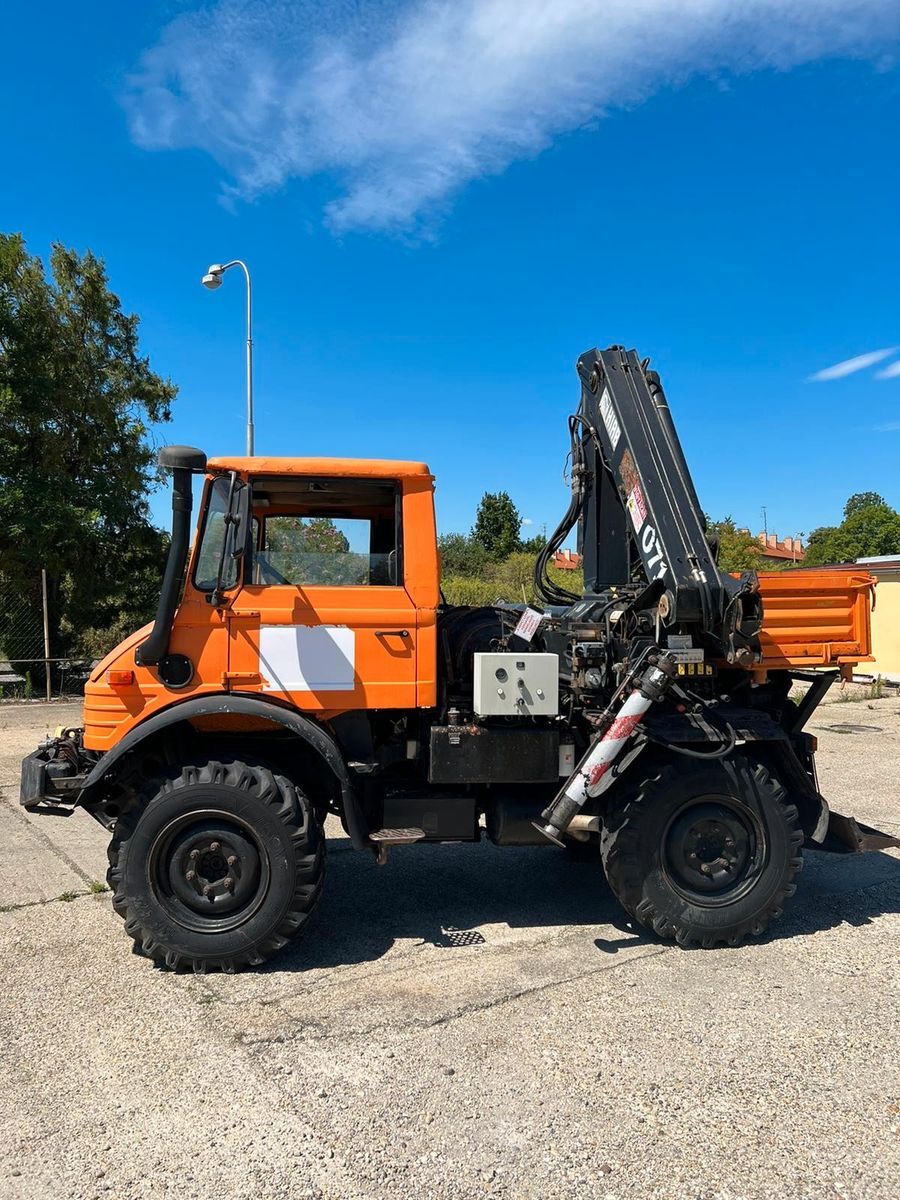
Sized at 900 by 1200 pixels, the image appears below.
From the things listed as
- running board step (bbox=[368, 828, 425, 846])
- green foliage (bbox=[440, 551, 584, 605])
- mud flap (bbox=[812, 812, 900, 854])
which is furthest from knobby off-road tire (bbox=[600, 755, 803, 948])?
green foliage (bbox=[440, 551, 584, 605])

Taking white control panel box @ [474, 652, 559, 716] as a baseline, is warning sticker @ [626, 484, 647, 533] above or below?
above

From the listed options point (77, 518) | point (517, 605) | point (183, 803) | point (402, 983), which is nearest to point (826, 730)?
point (517, 605)

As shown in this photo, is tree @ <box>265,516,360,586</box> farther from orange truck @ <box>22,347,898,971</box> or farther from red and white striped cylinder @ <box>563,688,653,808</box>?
red and white striped cylinder @ <box>563,688,653,808</box>

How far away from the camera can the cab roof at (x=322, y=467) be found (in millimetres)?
4105

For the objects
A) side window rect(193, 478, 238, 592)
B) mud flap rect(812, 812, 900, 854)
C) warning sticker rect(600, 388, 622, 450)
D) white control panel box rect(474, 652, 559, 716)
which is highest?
warning sticker rect(600, 388, 622, 450)

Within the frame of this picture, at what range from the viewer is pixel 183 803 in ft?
12.7

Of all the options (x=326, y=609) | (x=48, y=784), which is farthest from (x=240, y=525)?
(x=48, y=784)

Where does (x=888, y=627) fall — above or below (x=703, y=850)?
above

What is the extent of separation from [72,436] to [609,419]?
13.5m

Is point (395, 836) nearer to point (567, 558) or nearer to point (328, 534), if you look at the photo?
point (328, 534)

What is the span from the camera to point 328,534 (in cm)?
441

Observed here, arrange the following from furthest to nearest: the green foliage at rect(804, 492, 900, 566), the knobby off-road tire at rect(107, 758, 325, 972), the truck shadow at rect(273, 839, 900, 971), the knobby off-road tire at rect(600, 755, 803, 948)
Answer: the green foliage at rect(804, 492, 900, 566) < the truck shadow at rect(273, 839, 900, 971) < the knobby off-road tire at rect(600, 755, 803, 948) < the knobby off-road tire at rect(107, 758, 325, 972)

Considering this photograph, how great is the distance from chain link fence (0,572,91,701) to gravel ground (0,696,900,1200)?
9454 mm

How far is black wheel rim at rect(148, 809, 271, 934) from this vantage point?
12.8ft
